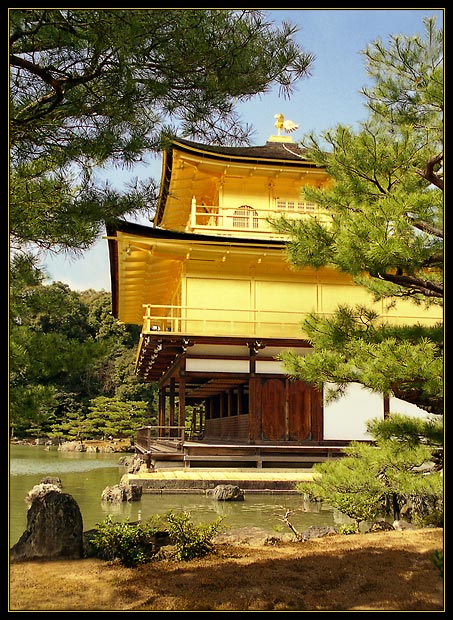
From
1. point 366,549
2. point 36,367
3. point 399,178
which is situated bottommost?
point 366,549

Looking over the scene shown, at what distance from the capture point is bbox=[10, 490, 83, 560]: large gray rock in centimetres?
575

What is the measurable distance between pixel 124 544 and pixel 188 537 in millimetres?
555

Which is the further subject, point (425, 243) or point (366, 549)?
point (366, 549)

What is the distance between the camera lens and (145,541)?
5871mm

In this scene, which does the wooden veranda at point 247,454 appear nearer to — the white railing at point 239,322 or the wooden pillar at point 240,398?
the white railing at point 239,322

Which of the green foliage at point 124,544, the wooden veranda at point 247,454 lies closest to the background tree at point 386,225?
the green foliage at point 124,544

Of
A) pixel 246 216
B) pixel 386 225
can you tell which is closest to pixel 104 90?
pixel 386 225

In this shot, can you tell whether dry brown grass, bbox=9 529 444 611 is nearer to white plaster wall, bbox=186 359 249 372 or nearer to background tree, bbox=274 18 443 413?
background tree, bbox=274 18 443 413

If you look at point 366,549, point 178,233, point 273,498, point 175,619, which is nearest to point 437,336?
point 366,549

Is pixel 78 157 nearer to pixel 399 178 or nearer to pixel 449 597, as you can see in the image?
pixel 399 178

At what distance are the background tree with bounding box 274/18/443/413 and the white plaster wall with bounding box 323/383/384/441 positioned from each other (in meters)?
8.59

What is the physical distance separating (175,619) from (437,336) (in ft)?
10.6

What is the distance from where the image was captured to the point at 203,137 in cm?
575

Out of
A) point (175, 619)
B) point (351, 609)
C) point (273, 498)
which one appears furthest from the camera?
point (273, 498)
